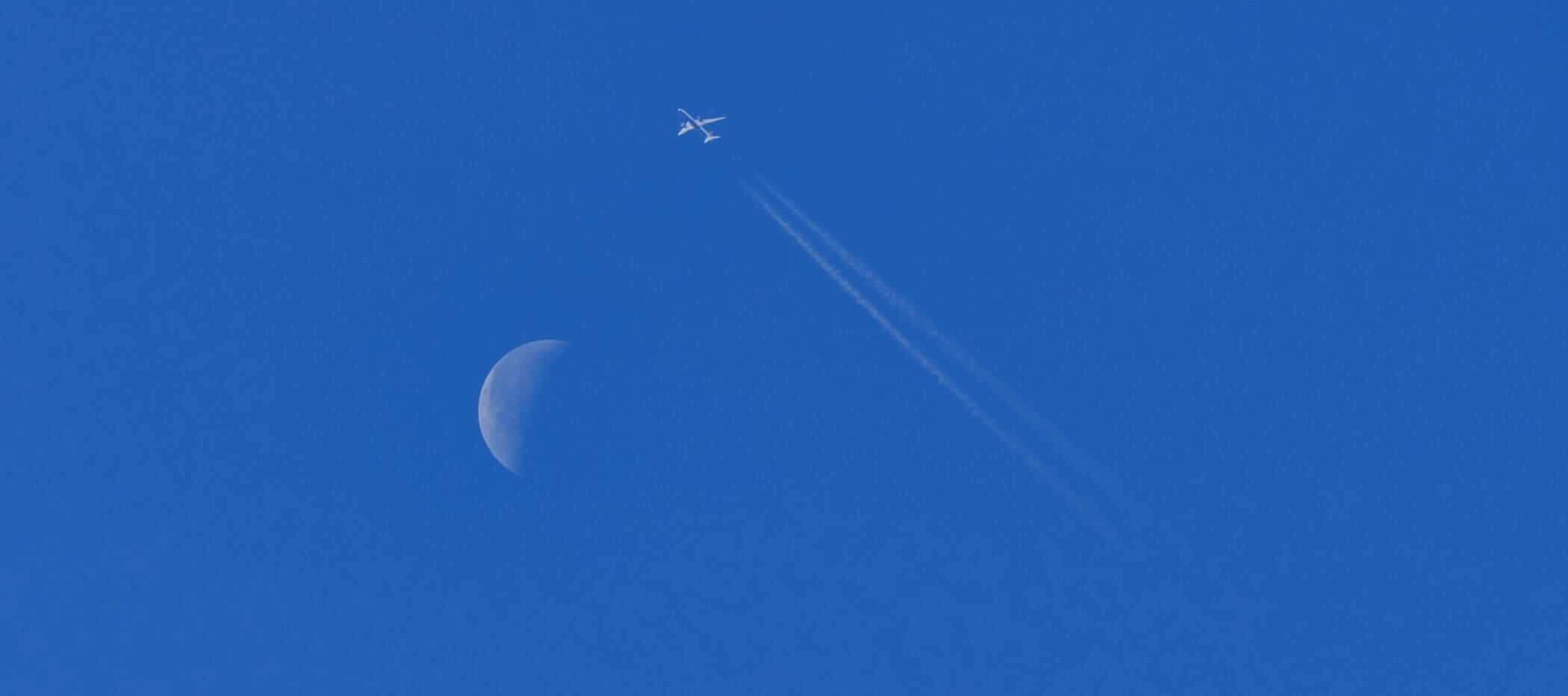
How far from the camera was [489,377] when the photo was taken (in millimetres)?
45812

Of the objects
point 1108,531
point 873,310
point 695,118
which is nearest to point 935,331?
point 873,310

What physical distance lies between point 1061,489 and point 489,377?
2919 cm

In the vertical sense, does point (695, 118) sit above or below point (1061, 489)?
above

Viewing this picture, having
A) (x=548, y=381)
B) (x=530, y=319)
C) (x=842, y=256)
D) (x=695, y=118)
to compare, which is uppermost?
(x=695, y=118)

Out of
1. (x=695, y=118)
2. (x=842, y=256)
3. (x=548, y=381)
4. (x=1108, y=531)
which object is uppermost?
(x=695, y=118)

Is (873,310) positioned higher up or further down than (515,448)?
higher up

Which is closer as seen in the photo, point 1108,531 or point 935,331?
point 1108,531

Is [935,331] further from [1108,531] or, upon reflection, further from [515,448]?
[515,448]

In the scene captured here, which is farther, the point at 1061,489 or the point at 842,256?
the point at 842,256

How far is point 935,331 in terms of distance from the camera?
46844 millimetres

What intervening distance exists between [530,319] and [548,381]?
4.18 metres

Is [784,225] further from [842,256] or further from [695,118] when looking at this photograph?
[695,118]

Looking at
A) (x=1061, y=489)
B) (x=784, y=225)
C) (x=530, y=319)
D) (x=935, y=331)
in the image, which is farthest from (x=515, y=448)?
(x=1061, y=489)

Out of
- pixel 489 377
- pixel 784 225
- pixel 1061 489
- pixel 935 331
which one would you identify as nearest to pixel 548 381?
pixel 489 377
